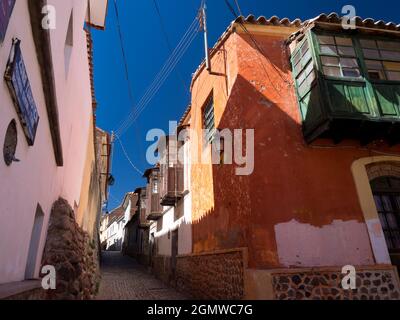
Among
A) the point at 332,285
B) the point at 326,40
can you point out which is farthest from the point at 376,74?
the point at 332,285

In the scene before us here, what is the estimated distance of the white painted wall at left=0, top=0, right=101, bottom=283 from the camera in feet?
8.41

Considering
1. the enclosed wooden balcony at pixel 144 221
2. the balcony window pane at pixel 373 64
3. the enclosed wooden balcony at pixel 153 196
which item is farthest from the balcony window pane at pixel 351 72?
the enclosed wooden balcony at pixel 144 221

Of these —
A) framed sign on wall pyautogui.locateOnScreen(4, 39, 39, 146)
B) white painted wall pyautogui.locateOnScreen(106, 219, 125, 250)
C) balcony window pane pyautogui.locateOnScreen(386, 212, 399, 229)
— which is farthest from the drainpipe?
white painted wall pyautogui.locateOnScreen(106, 219, 125, 250)

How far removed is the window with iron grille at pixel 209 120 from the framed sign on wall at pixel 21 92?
6648 mm

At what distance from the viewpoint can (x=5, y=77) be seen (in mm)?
2348

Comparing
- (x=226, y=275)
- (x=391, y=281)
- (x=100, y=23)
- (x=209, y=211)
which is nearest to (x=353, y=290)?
(x=391, y=281)

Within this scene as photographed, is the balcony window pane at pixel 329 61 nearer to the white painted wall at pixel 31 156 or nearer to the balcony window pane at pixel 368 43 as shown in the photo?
the balcony window pane at pixel 368 43

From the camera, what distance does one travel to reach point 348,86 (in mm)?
6977

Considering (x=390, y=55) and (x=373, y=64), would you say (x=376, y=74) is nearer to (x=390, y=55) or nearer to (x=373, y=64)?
(x=373, y=64)

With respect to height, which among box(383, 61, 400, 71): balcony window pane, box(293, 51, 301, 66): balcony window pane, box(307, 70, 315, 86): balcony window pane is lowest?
box(307, 70, 315, 86): balcony window pane

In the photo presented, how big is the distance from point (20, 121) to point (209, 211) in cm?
719

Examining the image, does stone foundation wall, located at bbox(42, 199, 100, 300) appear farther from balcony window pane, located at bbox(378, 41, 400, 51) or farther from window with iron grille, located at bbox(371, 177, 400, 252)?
balcony window pane, located at bbox(378, 41, 400, 51)

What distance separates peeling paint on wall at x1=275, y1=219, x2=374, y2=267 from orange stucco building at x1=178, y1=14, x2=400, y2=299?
0.02 metres

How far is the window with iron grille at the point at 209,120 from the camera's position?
974 centimetres
